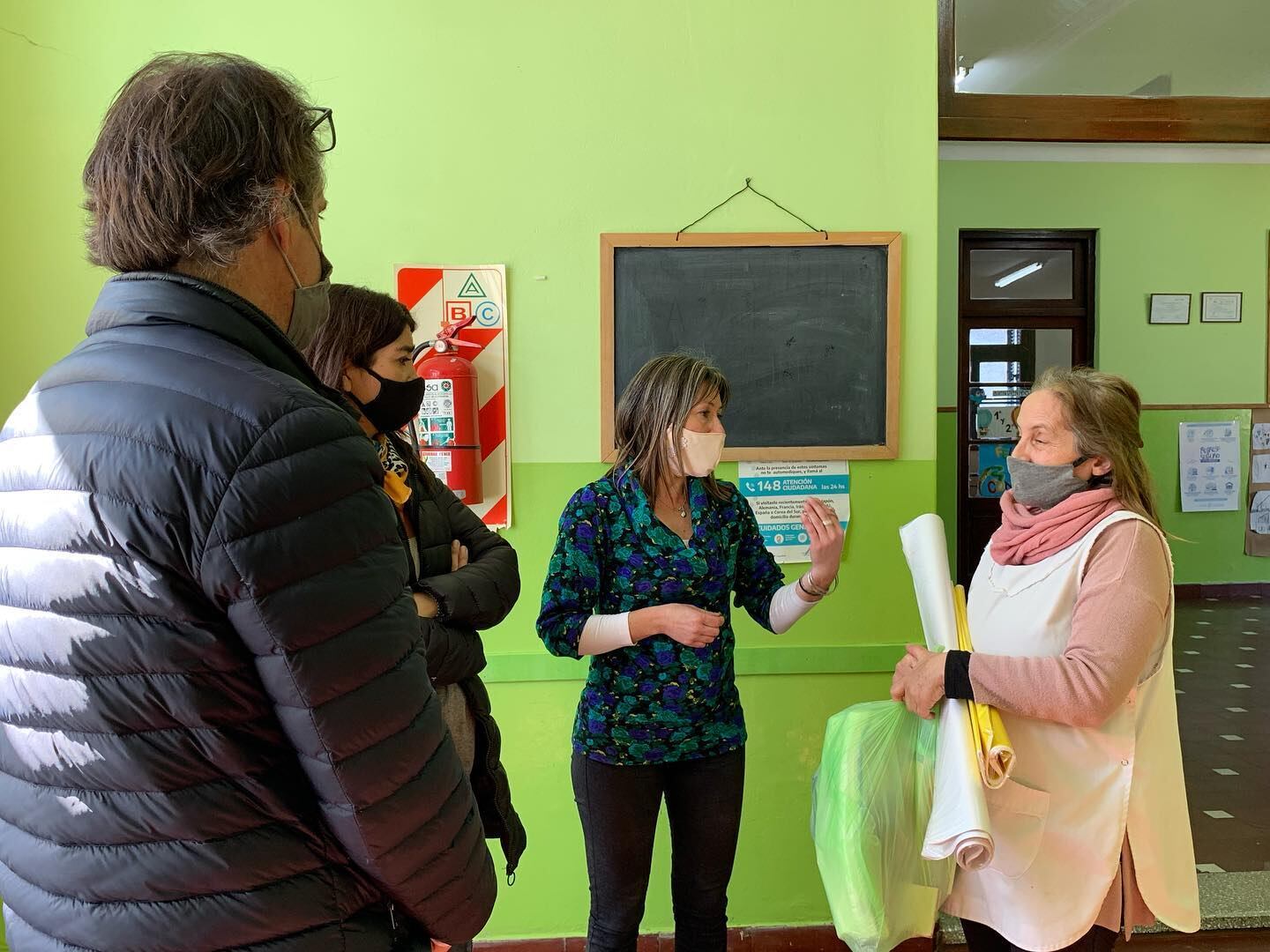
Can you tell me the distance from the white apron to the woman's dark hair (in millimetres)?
1268

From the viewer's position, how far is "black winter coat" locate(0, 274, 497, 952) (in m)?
0.75

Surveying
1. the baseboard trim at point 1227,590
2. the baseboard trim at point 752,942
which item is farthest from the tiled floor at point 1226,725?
the baseboard trim at point 752,942

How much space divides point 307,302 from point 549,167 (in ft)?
5.25

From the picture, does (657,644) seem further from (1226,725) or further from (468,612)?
(1226,725)

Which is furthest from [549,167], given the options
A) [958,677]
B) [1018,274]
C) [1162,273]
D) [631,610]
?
[1162,273]

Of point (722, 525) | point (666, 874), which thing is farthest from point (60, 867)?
point (666, 874)

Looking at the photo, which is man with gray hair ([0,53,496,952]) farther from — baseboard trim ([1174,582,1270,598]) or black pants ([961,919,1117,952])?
baseboard trim ([1174,582,1270,598])

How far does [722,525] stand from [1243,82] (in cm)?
343

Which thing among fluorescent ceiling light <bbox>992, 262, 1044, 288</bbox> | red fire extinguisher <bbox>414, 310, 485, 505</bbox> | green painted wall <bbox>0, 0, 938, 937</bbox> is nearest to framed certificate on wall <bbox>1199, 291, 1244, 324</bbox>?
fluorescent ceiling light <bbox>992, 262, 1044, 288</bbox>

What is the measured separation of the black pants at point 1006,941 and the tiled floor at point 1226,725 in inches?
68.7

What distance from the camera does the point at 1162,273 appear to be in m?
6.40

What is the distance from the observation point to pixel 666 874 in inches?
99.2

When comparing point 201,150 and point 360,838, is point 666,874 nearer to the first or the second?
point 360,838

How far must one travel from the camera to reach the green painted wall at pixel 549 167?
2389mm
